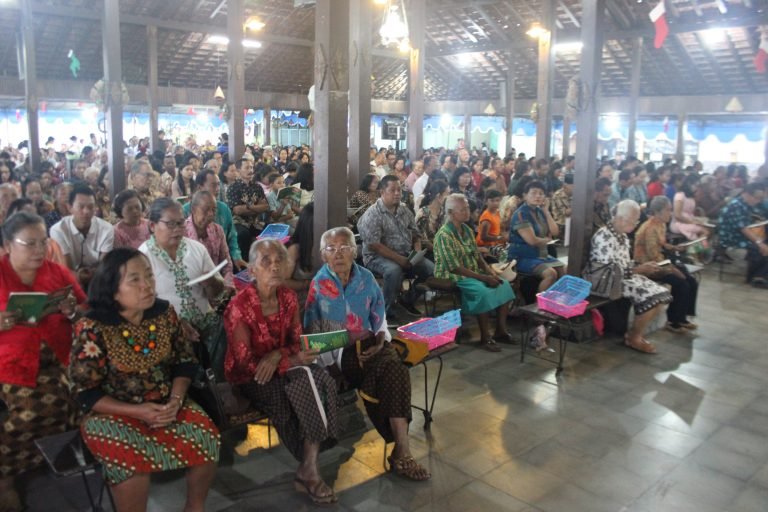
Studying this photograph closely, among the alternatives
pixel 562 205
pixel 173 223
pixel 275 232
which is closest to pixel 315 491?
pixel 173 223

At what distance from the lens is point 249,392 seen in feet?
10.00

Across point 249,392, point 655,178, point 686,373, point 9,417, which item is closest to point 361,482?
point 249,392

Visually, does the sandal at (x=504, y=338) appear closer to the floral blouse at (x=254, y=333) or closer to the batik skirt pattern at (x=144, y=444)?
the floral blouse at (x=254, y=333)

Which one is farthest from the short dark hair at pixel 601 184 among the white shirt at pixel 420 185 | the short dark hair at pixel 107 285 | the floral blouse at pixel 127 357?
the short dark hair at pixel 107 285

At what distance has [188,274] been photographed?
141 inches

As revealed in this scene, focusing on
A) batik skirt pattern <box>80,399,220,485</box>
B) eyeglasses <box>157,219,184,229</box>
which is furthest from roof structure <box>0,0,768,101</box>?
batik skirt pattern <box>80,399,220,485</box>

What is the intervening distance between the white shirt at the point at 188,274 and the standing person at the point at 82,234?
729mm

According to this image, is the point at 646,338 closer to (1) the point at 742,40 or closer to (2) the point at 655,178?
(2) the point at 655,178

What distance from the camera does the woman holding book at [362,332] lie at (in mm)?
3230

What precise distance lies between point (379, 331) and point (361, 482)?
793 millimetres

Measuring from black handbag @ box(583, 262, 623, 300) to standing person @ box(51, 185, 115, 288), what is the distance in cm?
378

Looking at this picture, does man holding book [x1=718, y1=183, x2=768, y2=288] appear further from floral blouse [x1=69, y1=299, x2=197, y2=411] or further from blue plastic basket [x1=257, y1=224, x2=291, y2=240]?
floral blouse [x1=69, y1=299, x2=197, y2=411]

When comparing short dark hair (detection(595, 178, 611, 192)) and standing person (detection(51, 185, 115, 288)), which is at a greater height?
short dark hair (detection(595, 178, 611, 192))

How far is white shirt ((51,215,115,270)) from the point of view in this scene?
409 cm
